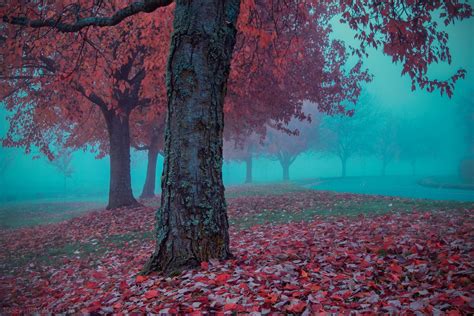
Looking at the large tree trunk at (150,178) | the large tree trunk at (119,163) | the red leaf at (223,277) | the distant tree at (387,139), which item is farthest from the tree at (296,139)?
the red leaf at (223,277)

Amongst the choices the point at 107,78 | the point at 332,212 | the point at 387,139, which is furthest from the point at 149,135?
the point at 387,139

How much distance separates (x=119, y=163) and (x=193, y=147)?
10109 mm

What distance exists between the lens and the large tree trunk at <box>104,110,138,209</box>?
13414 millimetres

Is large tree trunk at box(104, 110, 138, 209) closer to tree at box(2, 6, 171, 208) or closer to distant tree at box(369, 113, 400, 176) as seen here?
tree at box(2, 6, 171, 208)

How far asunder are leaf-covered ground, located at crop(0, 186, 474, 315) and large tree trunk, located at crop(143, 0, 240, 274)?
1.09ft

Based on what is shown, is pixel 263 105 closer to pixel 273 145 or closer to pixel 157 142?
pixel 157 142

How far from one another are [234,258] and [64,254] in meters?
5.63

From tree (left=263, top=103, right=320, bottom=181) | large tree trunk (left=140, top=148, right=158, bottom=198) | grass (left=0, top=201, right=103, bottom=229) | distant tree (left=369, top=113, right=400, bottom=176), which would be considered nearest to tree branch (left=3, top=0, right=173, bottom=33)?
grass (left=0, top=201, right=103, bottom=229)

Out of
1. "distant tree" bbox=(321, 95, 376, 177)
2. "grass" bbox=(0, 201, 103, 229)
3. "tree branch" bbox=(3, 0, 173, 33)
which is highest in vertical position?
"distant tree" bbox=(321, 95, 376, 177)

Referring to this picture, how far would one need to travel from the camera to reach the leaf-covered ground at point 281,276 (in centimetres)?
311

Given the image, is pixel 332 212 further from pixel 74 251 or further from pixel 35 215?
pixel 35 215

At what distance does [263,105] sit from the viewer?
553 inches

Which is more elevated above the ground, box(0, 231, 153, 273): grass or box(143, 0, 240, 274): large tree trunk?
box(143, 0, 240, 274): large tree trunk

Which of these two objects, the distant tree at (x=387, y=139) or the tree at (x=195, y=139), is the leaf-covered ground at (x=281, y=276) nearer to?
the tree at (x=195, y=139)
